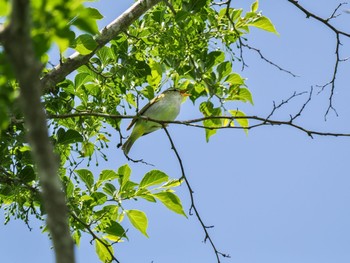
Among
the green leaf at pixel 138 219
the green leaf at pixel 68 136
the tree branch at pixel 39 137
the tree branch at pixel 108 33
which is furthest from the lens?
the green leaf at pixel 138 219

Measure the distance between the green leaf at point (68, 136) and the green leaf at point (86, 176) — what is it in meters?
0.25

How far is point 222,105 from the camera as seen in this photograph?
4141 millimetres

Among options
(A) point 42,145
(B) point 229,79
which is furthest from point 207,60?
(A) point 42,145

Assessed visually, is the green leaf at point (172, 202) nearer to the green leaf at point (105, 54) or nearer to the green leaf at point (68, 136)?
the green leaf at point (68, 136)

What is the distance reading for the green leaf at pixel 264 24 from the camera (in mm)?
4113

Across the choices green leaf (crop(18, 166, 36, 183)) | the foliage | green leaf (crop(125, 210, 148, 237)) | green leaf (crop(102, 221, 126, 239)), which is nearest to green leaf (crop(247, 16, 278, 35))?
the foliage

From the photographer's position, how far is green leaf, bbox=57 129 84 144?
387 centimetres

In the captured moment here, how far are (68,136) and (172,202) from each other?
2.32ft

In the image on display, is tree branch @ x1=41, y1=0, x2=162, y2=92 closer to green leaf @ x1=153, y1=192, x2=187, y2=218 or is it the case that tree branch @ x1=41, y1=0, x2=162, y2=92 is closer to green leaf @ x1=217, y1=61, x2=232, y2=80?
green leaf @ x1=217, y1=61, x2=232, y2=80

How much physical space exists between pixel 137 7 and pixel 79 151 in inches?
38.9

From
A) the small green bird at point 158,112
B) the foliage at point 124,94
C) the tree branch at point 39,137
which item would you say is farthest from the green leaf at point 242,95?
the tree branch at point 39,137

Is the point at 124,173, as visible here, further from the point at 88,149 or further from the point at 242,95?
the point at 242,95

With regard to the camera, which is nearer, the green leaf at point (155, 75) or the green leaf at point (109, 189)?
the green leaf at point (109, 189)

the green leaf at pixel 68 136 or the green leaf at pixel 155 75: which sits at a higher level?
the green leaf at pixel 155 75
